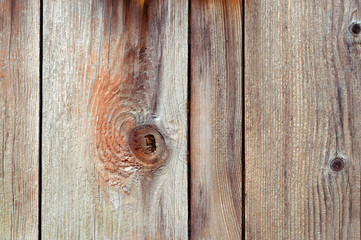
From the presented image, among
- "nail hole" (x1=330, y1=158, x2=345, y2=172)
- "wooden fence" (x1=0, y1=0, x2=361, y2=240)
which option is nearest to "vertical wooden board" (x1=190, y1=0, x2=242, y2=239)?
"wooden fence" (x1=0, y1=0, x2=361, y2=240)

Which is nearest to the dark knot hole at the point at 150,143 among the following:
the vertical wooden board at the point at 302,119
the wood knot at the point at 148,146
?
the wood knot at the point at 148,146

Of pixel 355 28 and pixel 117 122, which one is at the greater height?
pixel 355 28

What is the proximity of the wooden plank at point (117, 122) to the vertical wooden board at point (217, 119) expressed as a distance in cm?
3

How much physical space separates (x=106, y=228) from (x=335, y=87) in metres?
0.59

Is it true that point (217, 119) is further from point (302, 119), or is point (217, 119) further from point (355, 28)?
point (355, 28)

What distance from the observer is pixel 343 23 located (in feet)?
1.99

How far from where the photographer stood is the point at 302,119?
61 cm

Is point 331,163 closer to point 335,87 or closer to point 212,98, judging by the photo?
point 335,87

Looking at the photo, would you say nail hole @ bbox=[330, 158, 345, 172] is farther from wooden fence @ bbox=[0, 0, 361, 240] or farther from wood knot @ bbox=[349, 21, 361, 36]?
wood knot @ bbox=[349, 21, 361, 36]

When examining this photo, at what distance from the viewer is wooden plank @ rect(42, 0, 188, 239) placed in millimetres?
625

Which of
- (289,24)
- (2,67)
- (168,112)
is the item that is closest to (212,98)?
(168,112)

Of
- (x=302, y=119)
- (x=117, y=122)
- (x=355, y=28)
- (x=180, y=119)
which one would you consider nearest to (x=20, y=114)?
(x=117, y=122)

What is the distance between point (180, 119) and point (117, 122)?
0.46 ft

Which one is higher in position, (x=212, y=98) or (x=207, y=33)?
(x=207, y=33)
